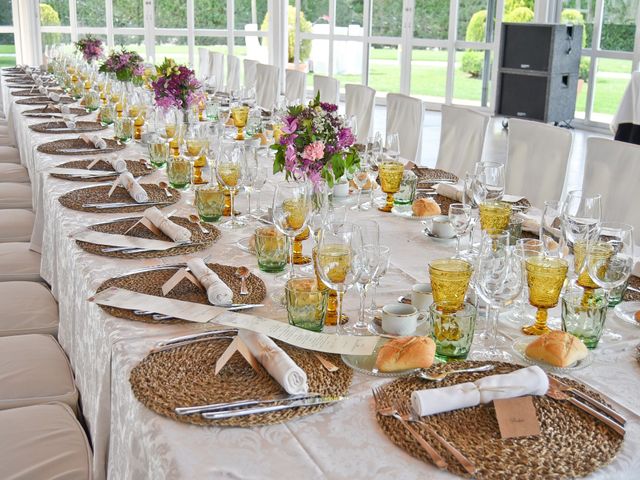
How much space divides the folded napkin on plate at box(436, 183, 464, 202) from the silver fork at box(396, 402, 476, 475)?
1589mm

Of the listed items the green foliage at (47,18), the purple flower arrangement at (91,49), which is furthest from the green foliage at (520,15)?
Answer: the green foliage at (47,18)

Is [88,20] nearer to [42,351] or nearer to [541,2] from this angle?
[541,2]

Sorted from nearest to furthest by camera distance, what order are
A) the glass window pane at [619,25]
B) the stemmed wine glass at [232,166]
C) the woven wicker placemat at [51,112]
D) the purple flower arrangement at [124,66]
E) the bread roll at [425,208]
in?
the stemmed wine glass at [232,166] → the bread roll at [425,208] → the woven wicker placemat at [51,112] → the purple flower arrangement at [124,66] → the glass window pane at [619,25]

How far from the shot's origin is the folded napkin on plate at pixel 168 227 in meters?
2.21

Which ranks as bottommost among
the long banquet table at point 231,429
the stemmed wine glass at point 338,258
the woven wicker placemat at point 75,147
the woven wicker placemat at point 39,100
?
the long banquet table at point 231,429

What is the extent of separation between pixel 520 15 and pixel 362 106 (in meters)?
6.61

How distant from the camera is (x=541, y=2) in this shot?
10.7 meters

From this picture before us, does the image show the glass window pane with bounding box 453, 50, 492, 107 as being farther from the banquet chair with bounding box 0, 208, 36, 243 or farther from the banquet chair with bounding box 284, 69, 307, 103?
the banquet chair with bounding box 0, 208, 36, 243

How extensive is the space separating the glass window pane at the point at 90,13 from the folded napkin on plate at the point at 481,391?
41.3 ft

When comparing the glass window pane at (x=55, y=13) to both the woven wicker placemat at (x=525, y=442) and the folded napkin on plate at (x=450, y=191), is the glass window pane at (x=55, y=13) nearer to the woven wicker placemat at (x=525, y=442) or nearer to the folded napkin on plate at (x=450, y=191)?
the folded napkin on plate at (x=450, y=191)

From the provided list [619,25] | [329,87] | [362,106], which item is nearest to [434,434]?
[362,106]

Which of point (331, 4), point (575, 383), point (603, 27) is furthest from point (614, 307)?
point (331, 4)

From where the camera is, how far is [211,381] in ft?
4.58

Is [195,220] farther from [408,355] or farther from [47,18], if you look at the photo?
[47,18]
